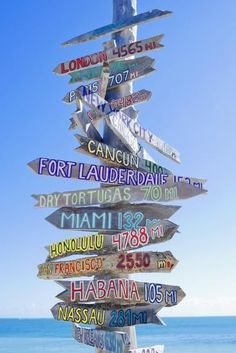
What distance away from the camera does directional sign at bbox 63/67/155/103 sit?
26.8 feet

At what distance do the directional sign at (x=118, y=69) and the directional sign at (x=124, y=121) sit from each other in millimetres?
418

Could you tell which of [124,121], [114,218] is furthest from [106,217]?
[124,121]

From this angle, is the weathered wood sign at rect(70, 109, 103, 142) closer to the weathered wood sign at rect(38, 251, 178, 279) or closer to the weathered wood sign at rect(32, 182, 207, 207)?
the weathered wood sign at rect(32, 182, 207, 207)

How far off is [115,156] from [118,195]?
66cm

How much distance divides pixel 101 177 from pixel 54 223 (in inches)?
33.4

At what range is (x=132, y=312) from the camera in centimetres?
693

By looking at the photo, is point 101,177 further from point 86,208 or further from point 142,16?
point 142,16

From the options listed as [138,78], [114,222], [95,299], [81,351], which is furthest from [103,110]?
[81,351]

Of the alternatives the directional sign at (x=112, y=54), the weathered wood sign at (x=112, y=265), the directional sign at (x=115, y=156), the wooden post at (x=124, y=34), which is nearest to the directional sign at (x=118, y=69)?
the directional sign at (x=112, y=54)

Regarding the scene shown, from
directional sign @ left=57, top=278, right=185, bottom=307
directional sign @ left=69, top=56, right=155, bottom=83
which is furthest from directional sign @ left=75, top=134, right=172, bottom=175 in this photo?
directional sign @ left=57, top=278, right=185, bottom=307

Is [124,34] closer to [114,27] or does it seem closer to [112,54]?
[114,27]

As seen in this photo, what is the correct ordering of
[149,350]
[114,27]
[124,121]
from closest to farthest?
[149,350] → [124,121] → [114,27]

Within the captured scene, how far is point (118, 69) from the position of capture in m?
8.40

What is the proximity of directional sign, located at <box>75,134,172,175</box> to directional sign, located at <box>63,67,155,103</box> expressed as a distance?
0.95 metres
